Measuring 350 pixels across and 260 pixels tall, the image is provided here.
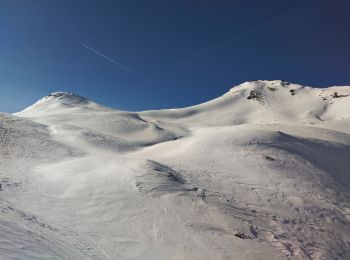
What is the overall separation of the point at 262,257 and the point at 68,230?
5902 millimetres

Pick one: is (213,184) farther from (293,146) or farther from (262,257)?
(293,146)

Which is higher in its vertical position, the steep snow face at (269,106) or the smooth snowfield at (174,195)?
the steep snow face at (269,106)

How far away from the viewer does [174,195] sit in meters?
16.2

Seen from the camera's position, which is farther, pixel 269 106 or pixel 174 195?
pixel 269 106

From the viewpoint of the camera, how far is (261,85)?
248ft

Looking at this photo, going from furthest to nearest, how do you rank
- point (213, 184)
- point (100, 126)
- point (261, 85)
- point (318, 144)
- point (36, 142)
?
1. point (261, 85)
2. point (100, 126)
3. point (318, 144)
4. point (36, 142)
5. point (213, 184)

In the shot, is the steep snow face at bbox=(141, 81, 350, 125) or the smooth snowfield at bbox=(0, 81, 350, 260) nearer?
the smooth snowfield at bbox=(0, 81, 350, 260)

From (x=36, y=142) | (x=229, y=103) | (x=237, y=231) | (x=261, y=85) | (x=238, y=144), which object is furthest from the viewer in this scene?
(x=261, y=85)

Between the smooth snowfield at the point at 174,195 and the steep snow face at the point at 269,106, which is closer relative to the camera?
the smooth snowfield at the point at 174,195

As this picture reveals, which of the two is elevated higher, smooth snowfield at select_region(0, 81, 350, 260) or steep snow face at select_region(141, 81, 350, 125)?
steep snow face at select_region(141, 81, 350, 125)

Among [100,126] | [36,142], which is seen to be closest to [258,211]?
[36,142]

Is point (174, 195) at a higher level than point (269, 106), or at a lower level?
lower

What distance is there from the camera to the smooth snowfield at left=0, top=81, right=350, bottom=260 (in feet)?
38.3

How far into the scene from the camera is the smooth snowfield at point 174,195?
38.3ft
